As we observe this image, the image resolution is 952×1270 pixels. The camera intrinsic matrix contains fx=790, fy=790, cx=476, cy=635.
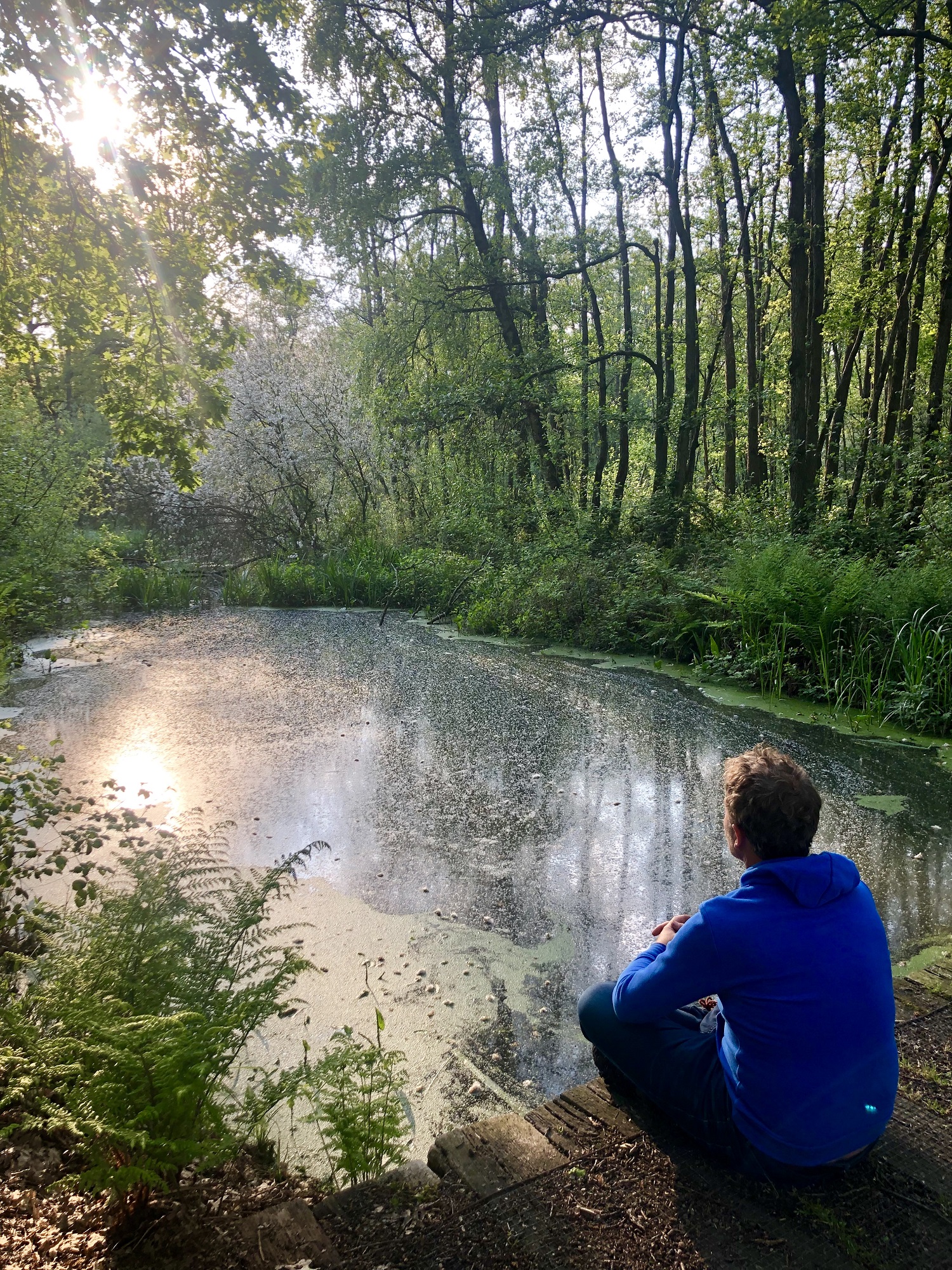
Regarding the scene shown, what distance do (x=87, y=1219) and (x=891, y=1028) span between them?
5.49 ft

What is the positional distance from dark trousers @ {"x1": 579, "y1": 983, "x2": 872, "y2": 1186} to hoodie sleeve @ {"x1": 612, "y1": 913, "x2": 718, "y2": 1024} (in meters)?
0.08

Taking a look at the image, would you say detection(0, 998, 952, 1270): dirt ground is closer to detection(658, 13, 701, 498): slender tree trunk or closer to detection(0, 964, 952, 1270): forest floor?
detection(0, 964, 952, 1270): forest floor

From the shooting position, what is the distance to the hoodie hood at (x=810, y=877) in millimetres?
1572

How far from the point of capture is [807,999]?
61.4 inches

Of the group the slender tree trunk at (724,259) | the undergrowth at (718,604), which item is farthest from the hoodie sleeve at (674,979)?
the slender tree trunk at (724,259)

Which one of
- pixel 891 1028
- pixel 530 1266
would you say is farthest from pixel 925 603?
pixel 530 1266

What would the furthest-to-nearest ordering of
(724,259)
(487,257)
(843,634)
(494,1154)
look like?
(724,259) < (487,257) < (843,634) < (494,1154)

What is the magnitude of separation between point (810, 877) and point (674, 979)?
38 centimetres

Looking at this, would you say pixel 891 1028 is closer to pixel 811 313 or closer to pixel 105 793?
pixel 105 793

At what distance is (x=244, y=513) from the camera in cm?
1459

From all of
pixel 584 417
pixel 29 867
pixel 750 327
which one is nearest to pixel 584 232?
pixel 584 417

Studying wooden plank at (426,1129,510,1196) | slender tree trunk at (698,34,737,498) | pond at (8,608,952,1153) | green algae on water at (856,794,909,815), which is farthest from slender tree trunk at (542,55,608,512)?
wooden plank at (426,1129,510,1196)

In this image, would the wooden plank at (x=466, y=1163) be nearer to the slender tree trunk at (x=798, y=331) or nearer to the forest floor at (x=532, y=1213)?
the forest floor at (x=532, y=1213)

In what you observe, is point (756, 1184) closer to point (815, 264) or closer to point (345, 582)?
point (815, 264)
